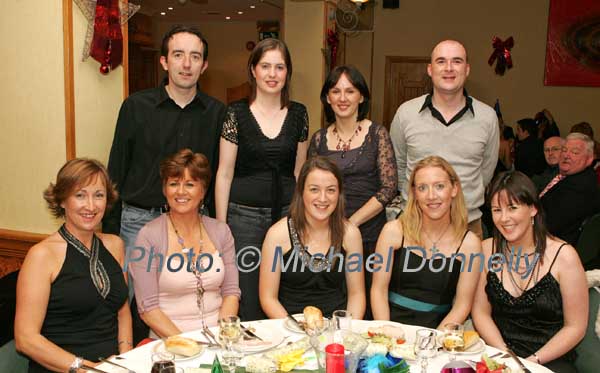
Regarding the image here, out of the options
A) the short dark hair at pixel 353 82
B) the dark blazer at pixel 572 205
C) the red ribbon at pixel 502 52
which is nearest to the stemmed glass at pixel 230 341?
the short dark hair at pixel 353 82

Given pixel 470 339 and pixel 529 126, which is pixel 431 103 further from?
pixel 529 126

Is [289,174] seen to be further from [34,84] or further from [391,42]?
[391,42]

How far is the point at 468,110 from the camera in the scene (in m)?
3.23

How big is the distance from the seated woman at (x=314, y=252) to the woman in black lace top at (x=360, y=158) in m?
0.29

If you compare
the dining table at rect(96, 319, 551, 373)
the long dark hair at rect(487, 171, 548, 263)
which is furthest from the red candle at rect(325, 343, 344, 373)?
the long dark hair at rect(487, 171, 548, 263)

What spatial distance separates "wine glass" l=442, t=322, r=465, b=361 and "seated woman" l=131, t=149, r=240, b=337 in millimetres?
1027

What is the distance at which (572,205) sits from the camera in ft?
14.0

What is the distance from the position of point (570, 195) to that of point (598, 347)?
6.67 ft

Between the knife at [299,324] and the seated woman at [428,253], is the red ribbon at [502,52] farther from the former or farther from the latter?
the knife at [299,324]

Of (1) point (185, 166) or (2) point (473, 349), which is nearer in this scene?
(2) point (473, 349)

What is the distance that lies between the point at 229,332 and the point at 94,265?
79 cm

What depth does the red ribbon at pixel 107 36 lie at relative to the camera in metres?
3.15

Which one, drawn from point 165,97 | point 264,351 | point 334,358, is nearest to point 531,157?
point 165,97

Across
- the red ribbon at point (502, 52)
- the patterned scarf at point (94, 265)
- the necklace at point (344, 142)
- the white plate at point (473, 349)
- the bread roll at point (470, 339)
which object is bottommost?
the white plate at point (473, 349)
